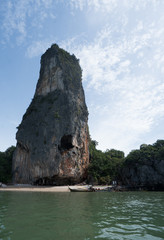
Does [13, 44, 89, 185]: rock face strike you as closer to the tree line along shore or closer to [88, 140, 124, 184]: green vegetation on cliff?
[88, 140, 124, 184]: green vegetation on cliff

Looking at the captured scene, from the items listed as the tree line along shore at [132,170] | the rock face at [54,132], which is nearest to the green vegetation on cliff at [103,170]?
the tree line along shore at [132,170]

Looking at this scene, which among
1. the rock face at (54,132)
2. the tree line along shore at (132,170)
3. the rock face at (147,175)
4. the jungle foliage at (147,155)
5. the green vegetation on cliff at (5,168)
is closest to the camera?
the rock face at (147,175)

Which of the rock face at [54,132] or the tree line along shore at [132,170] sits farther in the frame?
the rock face at [54,132]

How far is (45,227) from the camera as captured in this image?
6.36 meters

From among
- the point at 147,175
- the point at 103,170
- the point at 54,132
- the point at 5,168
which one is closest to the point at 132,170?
the point at 147,175

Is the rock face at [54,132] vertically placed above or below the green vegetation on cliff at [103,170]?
above

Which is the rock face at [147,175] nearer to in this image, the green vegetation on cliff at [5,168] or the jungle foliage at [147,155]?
the jungle foliage at [147,155]

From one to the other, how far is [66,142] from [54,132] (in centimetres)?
403

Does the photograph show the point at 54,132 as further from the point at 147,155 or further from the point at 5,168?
the point at 147,155

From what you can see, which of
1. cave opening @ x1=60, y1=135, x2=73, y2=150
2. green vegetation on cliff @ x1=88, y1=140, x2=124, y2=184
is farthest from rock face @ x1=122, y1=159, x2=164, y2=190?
cave opening @ x1=60, y1=135, x2=73, y2=150

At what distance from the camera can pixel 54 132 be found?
131ft

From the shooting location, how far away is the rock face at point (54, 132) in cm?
3794

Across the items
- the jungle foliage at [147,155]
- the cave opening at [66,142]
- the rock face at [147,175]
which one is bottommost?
the rock face at [147,175]

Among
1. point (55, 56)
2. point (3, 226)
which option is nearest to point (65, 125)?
point (55, 56)
